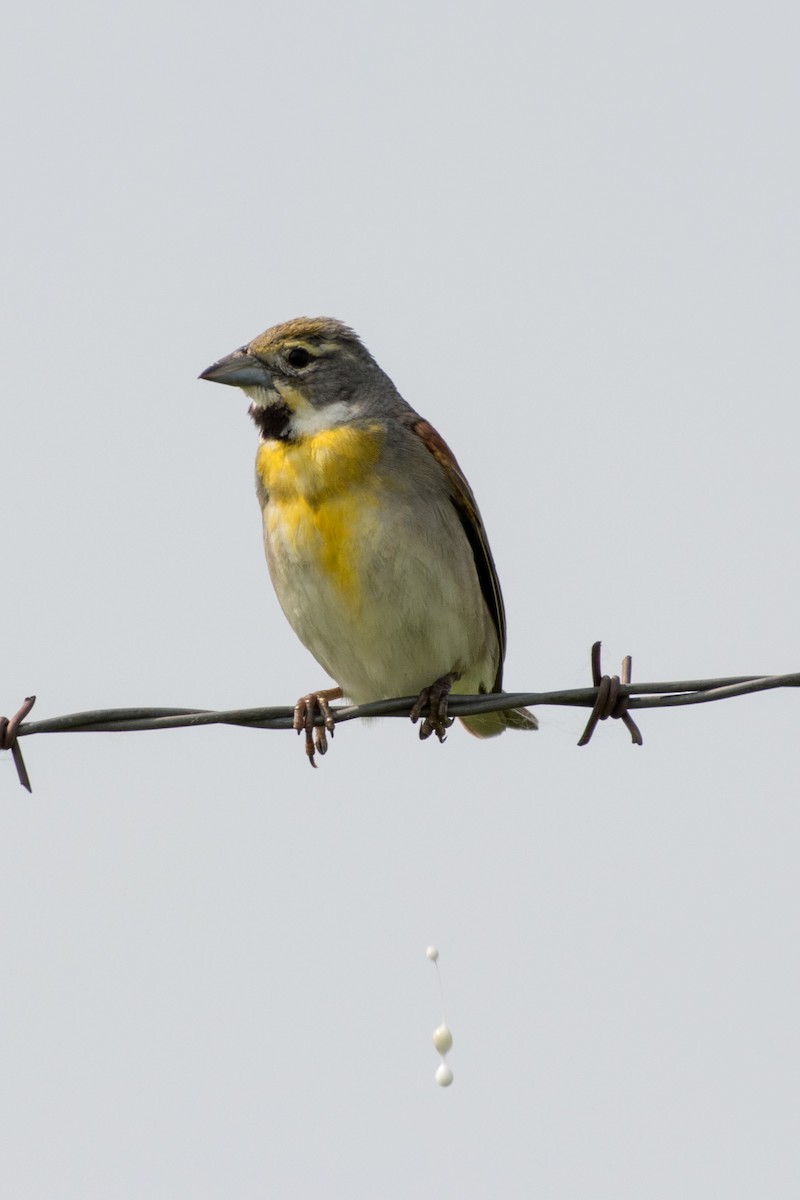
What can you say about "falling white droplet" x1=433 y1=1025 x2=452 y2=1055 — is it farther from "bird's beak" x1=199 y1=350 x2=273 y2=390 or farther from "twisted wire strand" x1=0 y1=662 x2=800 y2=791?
"bird's beak" x1=199 y1=350 x2=273 y2=390

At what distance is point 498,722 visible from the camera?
8.41m

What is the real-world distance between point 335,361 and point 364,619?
4.47 ft

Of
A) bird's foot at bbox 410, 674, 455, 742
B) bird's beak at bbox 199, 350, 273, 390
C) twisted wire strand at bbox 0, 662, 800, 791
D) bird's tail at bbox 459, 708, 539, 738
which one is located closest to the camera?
twisted wire strand at bbox 0, 662, 800, 791

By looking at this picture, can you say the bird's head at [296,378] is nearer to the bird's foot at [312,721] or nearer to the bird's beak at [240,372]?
the bird's beak at [240,372]

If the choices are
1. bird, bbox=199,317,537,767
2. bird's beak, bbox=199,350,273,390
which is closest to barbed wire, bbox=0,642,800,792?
bird, bbox=199,317,537,767

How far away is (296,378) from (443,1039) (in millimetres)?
3132

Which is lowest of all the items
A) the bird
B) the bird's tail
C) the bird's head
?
the bird's tail

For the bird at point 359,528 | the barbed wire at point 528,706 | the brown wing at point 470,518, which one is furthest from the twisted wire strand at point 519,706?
the brown wing at point 470,518

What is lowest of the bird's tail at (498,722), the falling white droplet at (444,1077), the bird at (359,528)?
the falling white droplet at (444,1077)

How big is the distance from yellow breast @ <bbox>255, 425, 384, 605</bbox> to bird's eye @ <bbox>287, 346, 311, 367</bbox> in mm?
430

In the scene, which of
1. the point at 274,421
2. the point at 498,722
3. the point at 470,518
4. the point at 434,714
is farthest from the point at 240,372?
the point at 498,722

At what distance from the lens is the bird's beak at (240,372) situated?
7.73 meters

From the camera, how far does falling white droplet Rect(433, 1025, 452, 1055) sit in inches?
256

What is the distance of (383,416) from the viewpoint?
786 centimetres
